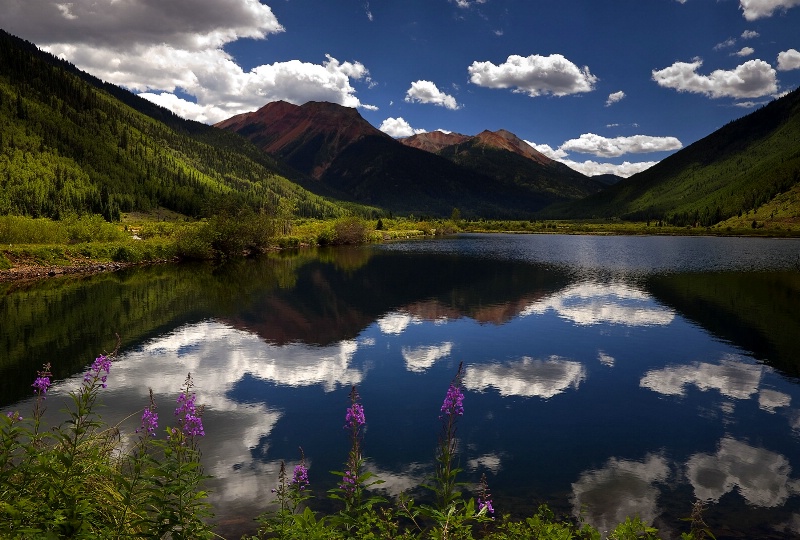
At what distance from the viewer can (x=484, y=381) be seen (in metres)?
28.8

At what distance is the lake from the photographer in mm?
16844

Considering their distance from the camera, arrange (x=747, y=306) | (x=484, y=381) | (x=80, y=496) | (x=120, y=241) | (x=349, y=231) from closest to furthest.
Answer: (x=80, y=496) → (x=484, y=381) → (x=747, y=306) → (x=120, y=241) → (x=349, y=231)

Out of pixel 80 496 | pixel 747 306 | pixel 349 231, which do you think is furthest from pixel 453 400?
pixel 349 231

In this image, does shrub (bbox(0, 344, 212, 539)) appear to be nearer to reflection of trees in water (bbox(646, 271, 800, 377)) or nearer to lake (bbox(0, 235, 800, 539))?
lake (bbox(0, 235, 800, 539))

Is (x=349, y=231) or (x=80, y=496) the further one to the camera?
(x=349, y=231)

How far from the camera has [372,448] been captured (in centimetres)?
1973

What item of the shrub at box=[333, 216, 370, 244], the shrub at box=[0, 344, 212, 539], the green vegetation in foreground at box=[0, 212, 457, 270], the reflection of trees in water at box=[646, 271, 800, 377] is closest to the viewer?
the shrub at box=[0, 344, 212, 539]

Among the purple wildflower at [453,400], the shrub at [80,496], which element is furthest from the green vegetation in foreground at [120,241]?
the purple wildflower at [453,400]

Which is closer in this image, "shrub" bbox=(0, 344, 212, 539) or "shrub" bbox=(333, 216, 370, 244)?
"shrub" bbox=(0, 344, 212, 539)

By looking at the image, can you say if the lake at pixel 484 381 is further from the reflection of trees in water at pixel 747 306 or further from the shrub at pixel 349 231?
the shrub at pixel 349 231

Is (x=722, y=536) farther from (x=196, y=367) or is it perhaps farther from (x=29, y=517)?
(x=196, y=367)

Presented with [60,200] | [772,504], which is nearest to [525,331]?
[772,504]

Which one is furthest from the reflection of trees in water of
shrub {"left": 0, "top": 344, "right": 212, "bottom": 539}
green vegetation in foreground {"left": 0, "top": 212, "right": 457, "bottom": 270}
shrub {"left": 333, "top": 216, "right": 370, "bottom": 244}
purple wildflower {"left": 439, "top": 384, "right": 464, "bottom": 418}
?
shrub {"left": 333, "top": 216, "right": 370, "bottom": 244}

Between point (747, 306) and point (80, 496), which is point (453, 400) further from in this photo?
point (747, 306)
